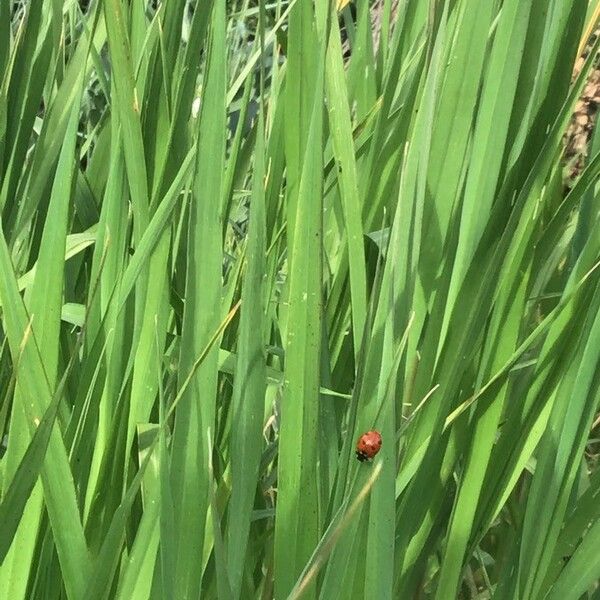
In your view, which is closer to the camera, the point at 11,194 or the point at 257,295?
the point at 257,295

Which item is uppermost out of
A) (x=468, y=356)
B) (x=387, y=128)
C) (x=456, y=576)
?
(x=387, y=128)

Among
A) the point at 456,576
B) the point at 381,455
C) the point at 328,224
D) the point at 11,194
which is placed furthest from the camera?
the point at 328,224

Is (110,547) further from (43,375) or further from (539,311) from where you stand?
(539,311)

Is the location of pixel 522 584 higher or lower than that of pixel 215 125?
lower

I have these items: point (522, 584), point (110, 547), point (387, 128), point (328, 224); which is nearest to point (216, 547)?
point (110, 547)
